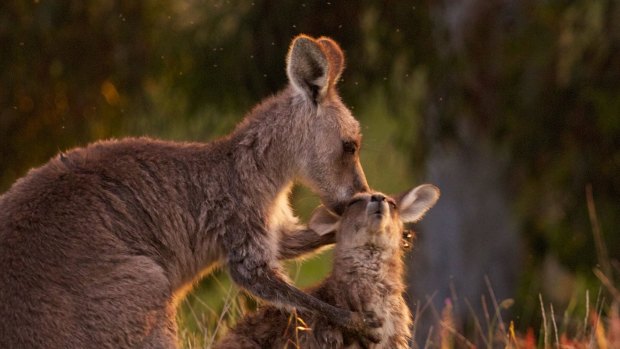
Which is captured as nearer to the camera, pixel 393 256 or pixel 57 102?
pixel 393 256

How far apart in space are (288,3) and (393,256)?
183 inches

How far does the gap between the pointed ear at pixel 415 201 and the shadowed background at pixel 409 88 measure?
3556mm

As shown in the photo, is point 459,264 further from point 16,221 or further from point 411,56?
point 16,221

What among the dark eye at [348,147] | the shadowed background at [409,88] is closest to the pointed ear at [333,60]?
the dark eye at [348,147]

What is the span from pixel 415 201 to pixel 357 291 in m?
0.60

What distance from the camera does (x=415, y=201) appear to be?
21.4 ft

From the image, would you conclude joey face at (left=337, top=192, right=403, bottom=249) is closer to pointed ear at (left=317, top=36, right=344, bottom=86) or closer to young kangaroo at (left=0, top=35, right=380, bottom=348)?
young kangaroo at (left=0, top=35, right=380, bottom=348)

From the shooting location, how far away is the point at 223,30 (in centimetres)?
1097

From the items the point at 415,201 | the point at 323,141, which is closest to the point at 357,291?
the point at 415,201

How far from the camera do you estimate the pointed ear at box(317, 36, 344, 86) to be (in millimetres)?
6785

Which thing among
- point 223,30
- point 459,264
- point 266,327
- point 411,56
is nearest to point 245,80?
point 223,30

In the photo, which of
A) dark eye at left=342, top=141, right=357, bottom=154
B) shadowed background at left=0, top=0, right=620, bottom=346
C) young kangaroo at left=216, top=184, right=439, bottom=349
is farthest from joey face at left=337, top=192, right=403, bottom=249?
shadowed background at left=0, top=0, right=620, bottom=346

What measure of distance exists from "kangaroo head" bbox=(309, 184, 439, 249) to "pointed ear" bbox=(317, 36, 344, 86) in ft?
2.18

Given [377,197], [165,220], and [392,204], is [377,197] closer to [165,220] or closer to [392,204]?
[392,204]
